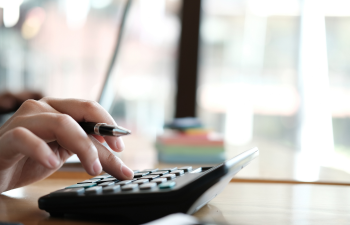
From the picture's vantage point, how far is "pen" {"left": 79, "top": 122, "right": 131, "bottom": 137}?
467 millimetres

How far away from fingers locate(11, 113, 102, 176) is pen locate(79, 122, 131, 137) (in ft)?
0.14

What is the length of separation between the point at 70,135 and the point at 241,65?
2.10m

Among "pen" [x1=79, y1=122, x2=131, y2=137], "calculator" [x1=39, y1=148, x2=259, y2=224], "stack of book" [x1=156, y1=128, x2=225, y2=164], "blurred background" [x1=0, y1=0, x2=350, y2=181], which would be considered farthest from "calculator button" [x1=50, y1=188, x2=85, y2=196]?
"blurred background" [x1=0, y1=0, x2=350, y2=181]

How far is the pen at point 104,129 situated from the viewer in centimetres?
47

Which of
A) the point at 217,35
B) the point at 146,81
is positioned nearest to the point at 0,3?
the point at 146,81

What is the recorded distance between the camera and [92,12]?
246cm

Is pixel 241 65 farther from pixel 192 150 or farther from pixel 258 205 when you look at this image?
pixel 258 205

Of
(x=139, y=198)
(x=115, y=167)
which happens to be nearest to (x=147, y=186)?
(x=139, y=198)

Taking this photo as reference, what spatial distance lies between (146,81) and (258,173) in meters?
1.49

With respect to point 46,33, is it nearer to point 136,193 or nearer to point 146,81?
point 146,81

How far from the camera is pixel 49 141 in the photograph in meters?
0.48

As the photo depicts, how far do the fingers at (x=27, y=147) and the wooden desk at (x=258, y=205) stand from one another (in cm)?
6

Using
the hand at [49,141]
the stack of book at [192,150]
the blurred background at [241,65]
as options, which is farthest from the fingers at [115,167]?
the blurred background at [241,65]

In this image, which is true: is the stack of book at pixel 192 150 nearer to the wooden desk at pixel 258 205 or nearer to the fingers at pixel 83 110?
Result: the wooden desk at pixel 258 205
